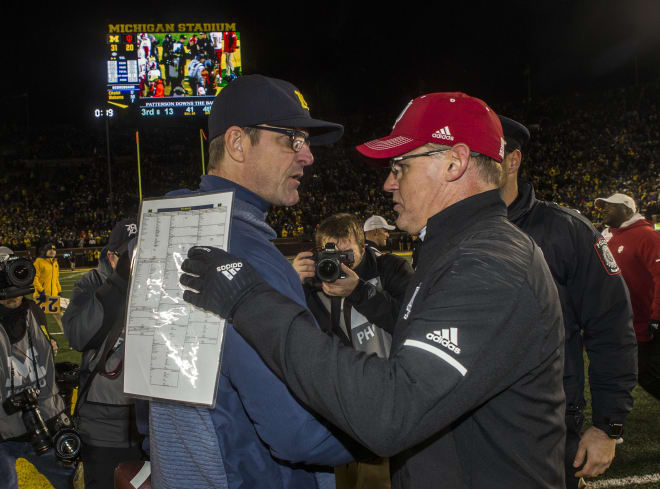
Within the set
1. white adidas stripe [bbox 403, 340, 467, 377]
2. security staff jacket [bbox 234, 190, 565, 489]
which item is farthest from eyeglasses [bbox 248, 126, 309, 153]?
white adidas stripe [bbox 403, 340, 467, 377]

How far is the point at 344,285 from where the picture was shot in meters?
2.95

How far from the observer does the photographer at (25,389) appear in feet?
10.1

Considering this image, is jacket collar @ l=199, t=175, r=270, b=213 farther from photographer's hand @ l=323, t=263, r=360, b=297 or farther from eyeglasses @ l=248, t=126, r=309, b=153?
photographer's hand @ l=323, t=263, r=360, b=297

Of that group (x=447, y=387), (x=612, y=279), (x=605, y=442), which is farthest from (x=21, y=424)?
(x=612, y=279)

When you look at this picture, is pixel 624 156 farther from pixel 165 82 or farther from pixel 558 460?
pixel 558 460

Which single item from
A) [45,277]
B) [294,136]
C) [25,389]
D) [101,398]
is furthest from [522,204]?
[45,277]

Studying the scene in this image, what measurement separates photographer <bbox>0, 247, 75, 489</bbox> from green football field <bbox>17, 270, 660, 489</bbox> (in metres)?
1.53

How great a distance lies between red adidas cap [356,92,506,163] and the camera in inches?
61.3

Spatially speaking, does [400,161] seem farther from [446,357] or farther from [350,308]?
[350,308]

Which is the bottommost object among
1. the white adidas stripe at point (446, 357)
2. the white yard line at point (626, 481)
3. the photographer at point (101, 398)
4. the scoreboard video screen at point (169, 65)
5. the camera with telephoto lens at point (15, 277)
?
the white yard line at point (626, 481)

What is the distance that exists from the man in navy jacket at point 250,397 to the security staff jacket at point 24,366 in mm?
2319

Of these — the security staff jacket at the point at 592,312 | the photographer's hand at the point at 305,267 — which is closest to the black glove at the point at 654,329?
the security staff jacket at the point at 592,312

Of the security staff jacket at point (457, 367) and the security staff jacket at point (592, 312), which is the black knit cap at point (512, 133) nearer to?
the security staff jacket at point (592, 312)

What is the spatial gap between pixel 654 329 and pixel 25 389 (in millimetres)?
5456
